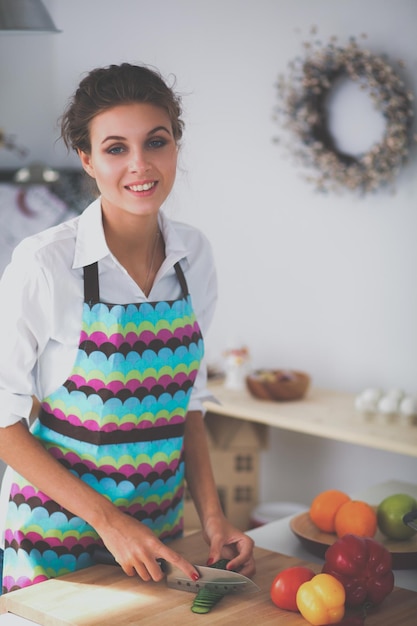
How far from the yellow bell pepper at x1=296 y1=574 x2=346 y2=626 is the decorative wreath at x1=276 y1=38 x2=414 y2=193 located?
2.20 meters

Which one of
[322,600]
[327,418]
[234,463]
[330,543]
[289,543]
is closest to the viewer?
[322,600]

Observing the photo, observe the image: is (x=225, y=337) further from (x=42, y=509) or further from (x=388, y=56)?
(x=42, y=509)

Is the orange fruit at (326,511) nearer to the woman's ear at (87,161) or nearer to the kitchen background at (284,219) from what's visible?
the woman's ear at (87,161)

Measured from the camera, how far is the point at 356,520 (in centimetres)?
170

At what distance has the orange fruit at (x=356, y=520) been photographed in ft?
5.57

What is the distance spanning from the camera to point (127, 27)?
13.5ft

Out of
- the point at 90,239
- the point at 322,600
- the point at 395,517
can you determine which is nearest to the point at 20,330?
the point at 90,239

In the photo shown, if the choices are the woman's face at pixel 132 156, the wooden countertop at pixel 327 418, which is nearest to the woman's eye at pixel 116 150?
the woman's face at pixel 132 156

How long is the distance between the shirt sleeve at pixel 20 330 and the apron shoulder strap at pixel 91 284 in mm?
80

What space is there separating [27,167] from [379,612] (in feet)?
11.6

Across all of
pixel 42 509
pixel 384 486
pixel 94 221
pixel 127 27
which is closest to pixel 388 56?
pixel 127 27

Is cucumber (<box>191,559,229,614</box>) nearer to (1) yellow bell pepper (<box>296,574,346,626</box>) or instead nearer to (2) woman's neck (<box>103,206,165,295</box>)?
(1) yellow bell pepper (<box>296,574,346,626</box>)

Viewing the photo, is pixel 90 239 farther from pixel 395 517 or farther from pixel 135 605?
pixel 395 517

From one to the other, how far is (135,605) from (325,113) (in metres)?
2.47
